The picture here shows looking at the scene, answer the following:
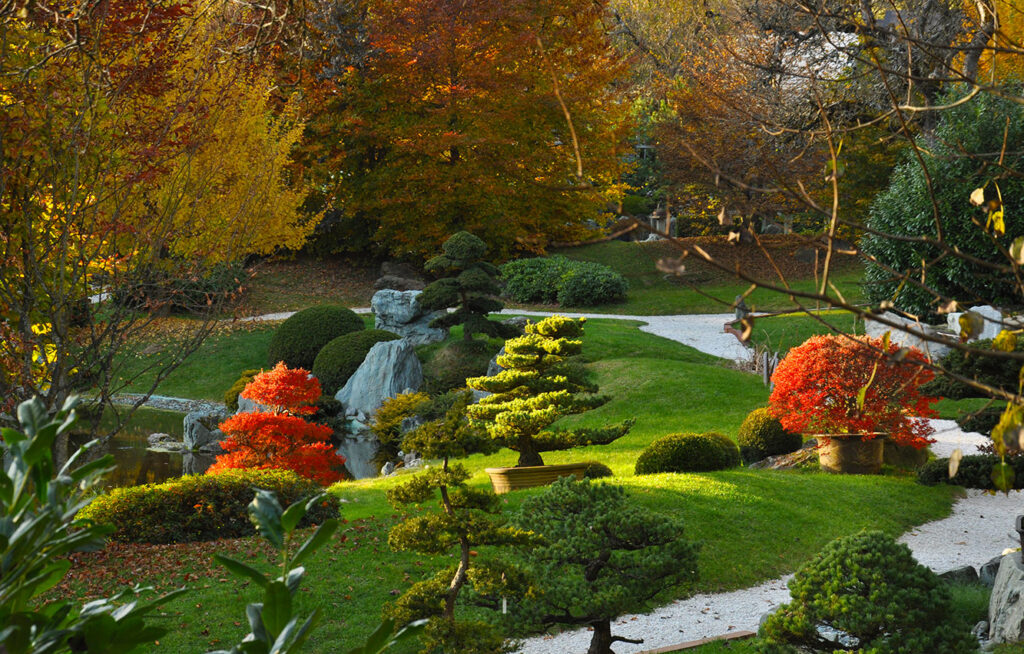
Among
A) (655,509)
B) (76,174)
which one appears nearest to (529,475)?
(655,509)

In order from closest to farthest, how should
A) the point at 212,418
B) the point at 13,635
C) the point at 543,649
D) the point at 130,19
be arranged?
1. the point at 13,635
2. the point at 130,19
3. the point at 543,649
4. the point at 212,418

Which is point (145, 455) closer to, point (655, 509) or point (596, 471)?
point (596, 471)

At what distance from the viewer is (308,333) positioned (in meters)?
20.4

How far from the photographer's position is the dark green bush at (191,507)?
852 centimetres

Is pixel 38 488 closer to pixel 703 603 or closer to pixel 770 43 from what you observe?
pixel 703 603

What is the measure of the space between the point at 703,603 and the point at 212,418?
11.9 meters

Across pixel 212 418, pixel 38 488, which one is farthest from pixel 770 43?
pixel 38 488

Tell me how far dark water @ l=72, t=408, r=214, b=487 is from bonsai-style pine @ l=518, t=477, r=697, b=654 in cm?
843

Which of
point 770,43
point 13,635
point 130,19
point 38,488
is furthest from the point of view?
point 770,43

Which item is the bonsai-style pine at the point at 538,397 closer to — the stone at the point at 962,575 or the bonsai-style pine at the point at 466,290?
the stone at the point at 962,575

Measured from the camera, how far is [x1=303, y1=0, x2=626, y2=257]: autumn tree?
25.0m

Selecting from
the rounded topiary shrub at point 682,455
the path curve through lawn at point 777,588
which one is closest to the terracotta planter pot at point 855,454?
the path curve through lawn at point 777,588

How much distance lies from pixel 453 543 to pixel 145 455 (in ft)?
39.3

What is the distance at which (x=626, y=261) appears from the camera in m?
30.6
